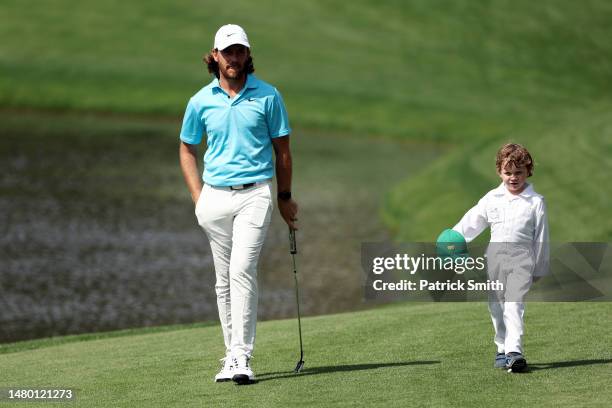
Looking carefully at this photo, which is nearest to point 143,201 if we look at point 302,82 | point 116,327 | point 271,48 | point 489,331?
→ point 116,327

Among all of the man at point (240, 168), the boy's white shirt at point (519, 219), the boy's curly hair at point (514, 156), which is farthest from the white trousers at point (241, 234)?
the boy's curly hair at point (514, 156)

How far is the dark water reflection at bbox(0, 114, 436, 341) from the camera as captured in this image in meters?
23.2

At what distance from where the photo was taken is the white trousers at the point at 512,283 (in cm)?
1026

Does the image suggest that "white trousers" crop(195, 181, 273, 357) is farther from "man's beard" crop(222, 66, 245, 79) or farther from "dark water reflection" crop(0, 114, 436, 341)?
"dark water reflection" crop(0, 114, 436, 341)

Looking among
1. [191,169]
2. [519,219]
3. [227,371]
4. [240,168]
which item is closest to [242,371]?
[227,371]

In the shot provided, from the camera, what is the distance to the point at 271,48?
227 ft

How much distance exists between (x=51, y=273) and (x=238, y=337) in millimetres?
15920

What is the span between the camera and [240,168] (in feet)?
34.1

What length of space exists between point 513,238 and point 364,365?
6.11 ft

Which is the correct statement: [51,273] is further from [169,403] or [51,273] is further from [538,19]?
[538,19]

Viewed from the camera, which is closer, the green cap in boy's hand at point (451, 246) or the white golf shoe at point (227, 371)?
the green cap in boy's hand at point (451, 246)

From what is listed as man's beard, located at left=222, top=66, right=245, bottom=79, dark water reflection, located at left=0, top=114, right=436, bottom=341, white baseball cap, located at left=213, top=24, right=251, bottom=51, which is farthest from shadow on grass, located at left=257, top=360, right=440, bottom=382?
dark water reflection, located at left=0, top=114, right=436, bottom=341

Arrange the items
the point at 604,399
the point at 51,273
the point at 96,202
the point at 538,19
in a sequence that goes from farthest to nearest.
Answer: the point at 538,19, the point at 96,202, the point at 51,273, the point at 604,399

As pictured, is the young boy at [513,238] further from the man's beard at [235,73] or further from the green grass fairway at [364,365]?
the man's beard at [235,73]
